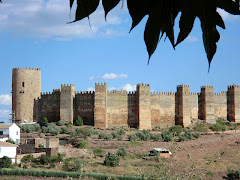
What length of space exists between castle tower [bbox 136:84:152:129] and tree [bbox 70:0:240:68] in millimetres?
30516

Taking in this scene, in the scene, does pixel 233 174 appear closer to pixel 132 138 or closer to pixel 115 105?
pixel 132 138

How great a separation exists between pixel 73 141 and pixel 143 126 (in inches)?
270

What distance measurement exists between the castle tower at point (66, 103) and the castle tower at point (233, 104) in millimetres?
14098

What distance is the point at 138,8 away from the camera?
970mm

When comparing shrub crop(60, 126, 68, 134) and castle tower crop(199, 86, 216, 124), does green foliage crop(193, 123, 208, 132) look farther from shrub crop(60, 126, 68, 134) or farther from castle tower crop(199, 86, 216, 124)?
shrub crop(60, 126, 68, 134)

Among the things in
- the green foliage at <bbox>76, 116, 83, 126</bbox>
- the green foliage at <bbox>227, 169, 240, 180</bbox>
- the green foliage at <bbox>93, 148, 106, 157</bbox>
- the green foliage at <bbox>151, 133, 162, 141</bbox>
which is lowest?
the green foliage at <bbox>227, 169, 240, 180</bbox>

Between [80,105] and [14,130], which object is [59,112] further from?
[14,130]

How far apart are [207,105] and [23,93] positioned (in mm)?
15156

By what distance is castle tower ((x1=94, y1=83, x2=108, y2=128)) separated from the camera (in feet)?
100

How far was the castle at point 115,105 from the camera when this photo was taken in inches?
1236

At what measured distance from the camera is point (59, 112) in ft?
107

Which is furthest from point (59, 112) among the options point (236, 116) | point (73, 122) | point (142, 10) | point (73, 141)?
point (142, 10)

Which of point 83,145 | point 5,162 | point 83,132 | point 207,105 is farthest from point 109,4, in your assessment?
point 207,105

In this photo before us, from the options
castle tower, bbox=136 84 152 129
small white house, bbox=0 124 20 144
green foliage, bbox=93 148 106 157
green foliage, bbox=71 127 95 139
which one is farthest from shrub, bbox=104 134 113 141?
small white house, bbox=0 124 20 144
